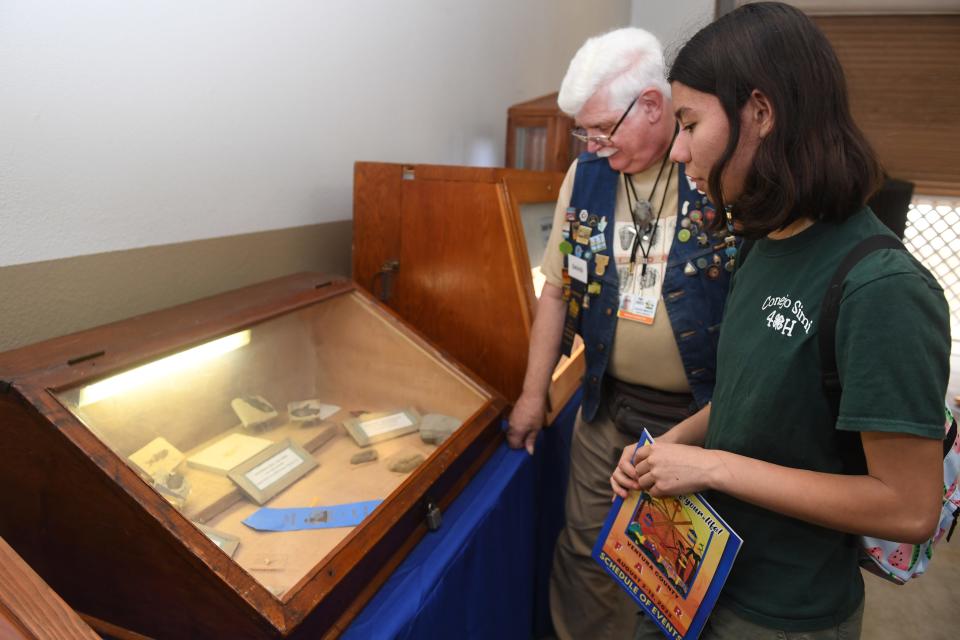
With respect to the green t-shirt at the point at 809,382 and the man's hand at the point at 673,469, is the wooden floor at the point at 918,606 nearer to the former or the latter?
the green t-shirt at the point at 809,382

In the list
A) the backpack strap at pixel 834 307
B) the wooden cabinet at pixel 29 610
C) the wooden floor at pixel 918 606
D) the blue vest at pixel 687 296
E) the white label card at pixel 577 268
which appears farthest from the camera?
the wooden floor at pixel 918 606

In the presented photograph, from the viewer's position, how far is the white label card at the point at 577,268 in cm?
160

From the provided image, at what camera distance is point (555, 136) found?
295 cm

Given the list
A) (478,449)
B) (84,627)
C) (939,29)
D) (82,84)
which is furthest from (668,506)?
(939,29)

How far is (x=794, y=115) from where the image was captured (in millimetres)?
748

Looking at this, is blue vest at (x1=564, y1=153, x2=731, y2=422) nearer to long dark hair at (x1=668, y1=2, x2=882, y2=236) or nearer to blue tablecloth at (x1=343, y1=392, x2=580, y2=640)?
blue tablecloth at (x1=343, y1=392, x2=580, y2=640)

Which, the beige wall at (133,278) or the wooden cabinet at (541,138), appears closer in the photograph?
the beige wall at (133,278)

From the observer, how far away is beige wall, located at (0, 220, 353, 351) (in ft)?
3.91

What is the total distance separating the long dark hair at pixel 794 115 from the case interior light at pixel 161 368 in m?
1.00

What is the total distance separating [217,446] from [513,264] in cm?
88

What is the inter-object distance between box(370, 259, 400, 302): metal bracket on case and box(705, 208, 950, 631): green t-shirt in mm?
1137

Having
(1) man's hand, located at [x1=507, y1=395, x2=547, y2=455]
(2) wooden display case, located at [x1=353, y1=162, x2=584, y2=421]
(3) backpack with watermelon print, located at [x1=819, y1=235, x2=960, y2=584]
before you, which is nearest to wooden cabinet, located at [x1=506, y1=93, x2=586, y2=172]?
(2) wooden display case, located at [x1=353, y1=162, x2=584, y2=421]

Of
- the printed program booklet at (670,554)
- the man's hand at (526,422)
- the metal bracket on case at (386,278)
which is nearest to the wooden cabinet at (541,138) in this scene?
the metal bracket on case at (386,278)

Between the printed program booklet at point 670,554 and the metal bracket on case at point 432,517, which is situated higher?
the printed program booklet at point 670,554
